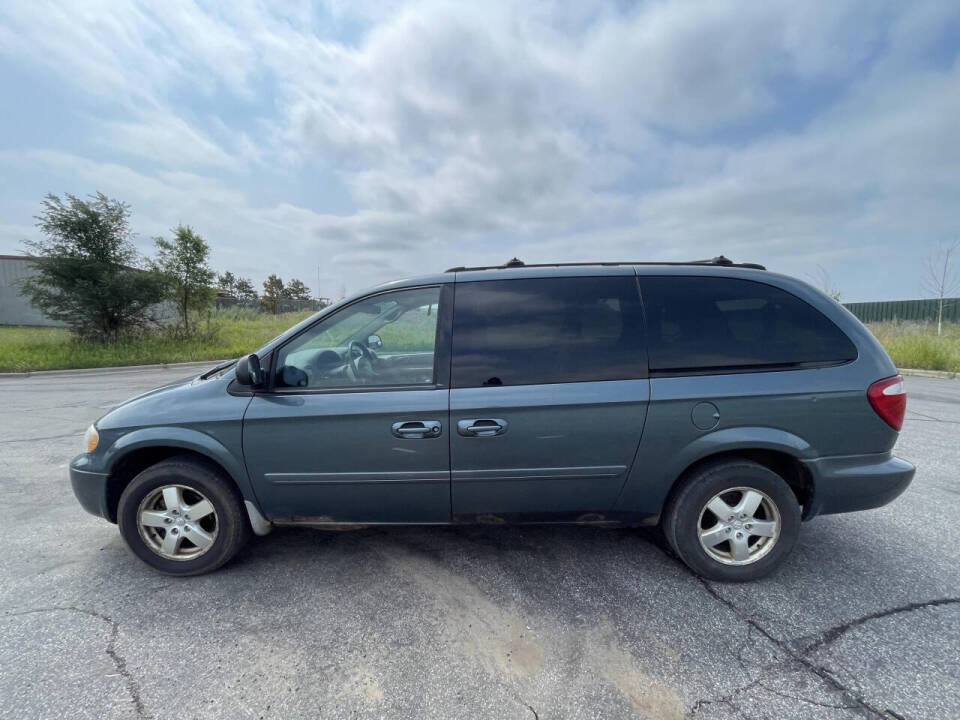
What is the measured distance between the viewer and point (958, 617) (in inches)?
87.4

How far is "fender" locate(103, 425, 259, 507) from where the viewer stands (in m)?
2.51

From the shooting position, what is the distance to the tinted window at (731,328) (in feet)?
8.09

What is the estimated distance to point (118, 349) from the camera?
14875 mm

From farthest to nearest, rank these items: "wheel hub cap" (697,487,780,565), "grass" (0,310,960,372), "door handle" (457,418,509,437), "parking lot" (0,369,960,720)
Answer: "grass" (0,310,960,372) < "wheel hub cap" (697,487,780,565) < "door handle" (457,418,509,437) < "parking lot" (0,369,960,720)

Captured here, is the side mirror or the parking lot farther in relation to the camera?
the side mirror

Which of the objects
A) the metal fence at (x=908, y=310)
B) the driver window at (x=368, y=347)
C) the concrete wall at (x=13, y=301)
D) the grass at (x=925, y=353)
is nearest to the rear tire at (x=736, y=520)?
the driver window at (x=368, y=347)

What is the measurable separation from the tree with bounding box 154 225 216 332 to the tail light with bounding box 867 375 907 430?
19.1 m

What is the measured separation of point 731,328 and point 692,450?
75 centimetres

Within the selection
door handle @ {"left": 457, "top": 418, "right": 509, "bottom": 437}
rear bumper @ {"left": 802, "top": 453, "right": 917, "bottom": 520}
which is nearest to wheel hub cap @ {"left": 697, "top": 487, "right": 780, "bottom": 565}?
rear bumper @ {"left": 802, "top": 453, "right": 917, "bottom": 520}

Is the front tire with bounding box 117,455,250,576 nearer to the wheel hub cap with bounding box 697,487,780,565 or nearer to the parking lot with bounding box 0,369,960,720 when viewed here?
the parking lot with bounding box 0,369,960,720

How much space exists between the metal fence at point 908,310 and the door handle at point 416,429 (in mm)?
32255

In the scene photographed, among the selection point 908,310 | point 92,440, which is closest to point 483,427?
point 92,440

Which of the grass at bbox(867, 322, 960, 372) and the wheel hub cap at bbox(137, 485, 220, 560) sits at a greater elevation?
the grass at bbox(867, 322, 960, 372)

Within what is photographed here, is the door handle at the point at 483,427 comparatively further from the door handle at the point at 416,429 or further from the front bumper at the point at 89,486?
the front bumper at the point at 89,486
